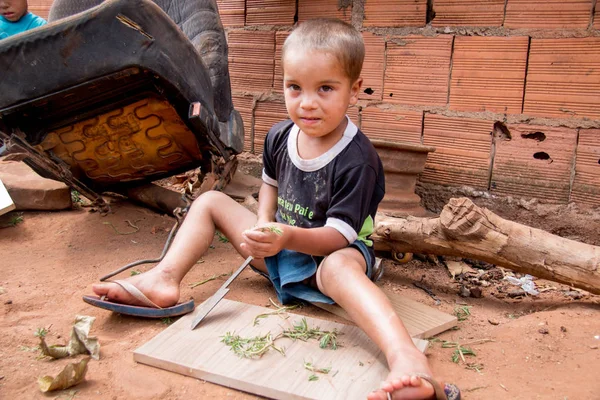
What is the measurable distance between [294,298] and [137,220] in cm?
138

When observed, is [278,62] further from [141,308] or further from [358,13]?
[141,308]

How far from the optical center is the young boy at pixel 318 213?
67.8 inches

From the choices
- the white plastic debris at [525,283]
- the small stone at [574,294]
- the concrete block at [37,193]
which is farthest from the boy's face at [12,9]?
the small stone at [574,294]

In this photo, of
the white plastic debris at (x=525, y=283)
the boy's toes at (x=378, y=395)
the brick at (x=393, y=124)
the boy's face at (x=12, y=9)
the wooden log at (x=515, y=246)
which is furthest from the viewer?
the boy's face at (x=12, y=9)

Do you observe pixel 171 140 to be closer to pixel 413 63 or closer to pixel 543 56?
pixel 413 63

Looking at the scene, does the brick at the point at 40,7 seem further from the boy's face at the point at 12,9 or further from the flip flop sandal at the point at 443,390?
the flip flop sandal at the point at 443,390

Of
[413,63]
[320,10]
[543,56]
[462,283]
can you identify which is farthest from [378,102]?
[462,283]

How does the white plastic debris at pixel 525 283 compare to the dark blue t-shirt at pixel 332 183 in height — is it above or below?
below

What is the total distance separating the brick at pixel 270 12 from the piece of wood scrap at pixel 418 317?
2.22 meters

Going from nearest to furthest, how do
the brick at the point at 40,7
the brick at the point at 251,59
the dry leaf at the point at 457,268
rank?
the dry leaf at the point at 457,268 < the brick at the point at 251,59 < the brick at the point at 40,7

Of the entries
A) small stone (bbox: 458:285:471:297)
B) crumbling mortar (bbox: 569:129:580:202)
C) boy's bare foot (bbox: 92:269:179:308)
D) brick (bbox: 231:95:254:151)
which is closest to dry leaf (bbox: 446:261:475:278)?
small stone (bbox: 458:285:471:297)

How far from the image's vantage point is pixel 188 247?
216 cm

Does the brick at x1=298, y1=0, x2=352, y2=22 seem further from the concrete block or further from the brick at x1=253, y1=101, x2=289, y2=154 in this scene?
the concrete block

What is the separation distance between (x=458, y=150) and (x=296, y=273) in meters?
1.57
